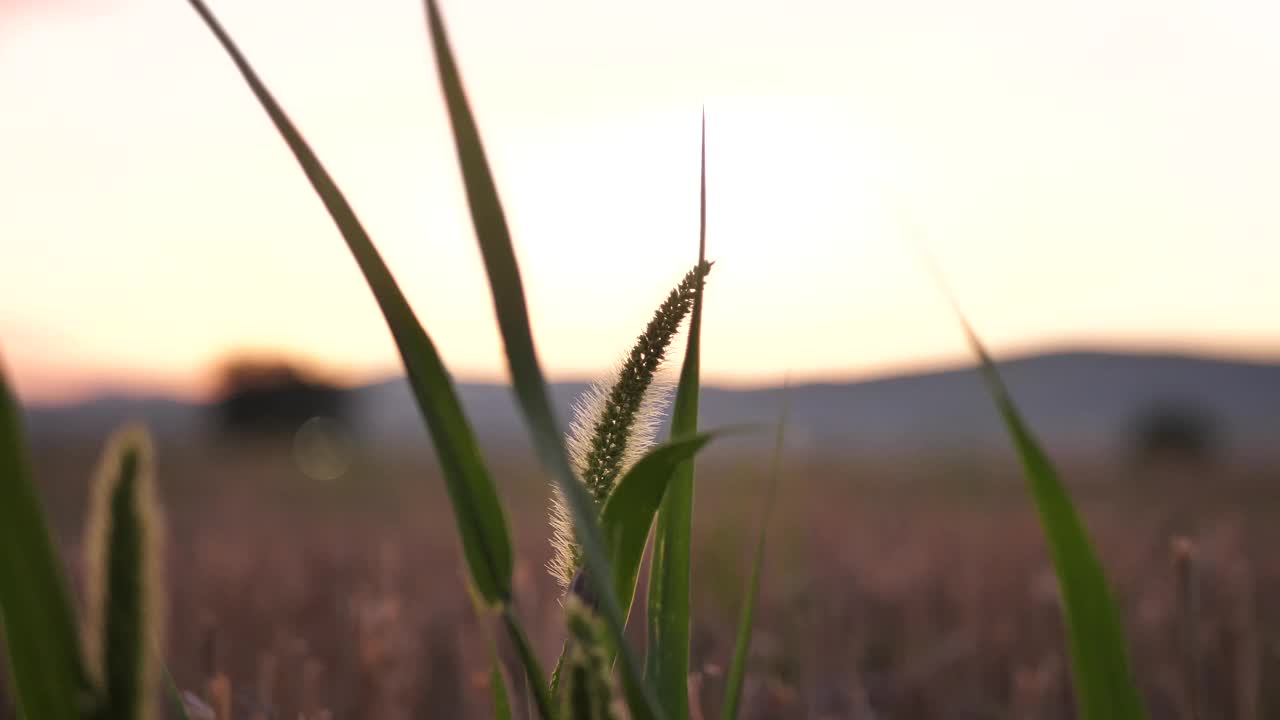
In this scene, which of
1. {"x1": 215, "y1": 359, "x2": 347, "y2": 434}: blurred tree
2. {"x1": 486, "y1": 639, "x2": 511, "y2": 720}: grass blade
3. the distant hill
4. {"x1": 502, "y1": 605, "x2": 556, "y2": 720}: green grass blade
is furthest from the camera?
the distant hill

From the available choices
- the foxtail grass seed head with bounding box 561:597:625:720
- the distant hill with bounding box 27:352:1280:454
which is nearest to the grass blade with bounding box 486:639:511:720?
the foxtail grass seed head with bounding box 561:597:625:720

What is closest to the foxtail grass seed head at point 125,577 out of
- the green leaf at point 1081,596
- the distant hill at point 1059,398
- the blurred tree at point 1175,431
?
the green leaf at point 1081,596

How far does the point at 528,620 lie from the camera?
215cm

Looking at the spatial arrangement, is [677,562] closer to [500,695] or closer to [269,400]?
[500,695]

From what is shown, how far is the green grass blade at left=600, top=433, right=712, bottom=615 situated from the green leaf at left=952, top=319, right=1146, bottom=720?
0.26 metres

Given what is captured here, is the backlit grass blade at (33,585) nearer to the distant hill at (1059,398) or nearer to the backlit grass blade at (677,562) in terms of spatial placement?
the backlit grass blade at (677,562)

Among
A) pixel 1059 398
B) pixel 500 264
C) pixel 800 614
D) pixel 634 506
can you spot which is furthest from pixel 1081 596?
pixel 1059 398

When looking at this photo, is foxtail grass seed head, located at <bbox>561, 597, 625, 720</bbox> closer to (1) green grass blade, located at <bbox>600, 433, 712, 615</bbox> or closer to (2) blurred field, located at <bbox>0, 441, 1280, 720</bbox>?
(1) green grass blade, located at <bbox>600, 433, 712, 615</bbox>

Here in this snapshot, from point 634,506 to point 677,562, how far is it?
0.17m

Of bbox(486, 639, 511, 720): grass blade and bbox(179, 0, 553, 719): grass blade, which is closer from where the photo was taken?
bbox(179, 0, 553, 719): grass blade

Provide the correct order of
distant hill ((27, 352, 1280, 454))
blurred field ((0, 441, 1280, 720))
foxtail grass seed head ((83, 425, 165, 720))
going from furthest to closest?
distant hill ((27, 352, 1280, 454)) < blurred field ((0, 441, 1280, 720)) < foxtail grass seed head ((83, 425, 165, 720))

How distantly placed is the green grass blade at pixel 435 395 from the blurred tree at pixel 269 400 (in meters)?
42.1

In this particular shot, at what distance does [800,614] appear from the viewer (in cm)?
325

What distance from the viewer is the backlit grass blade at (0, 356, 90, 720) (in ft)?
1.98
